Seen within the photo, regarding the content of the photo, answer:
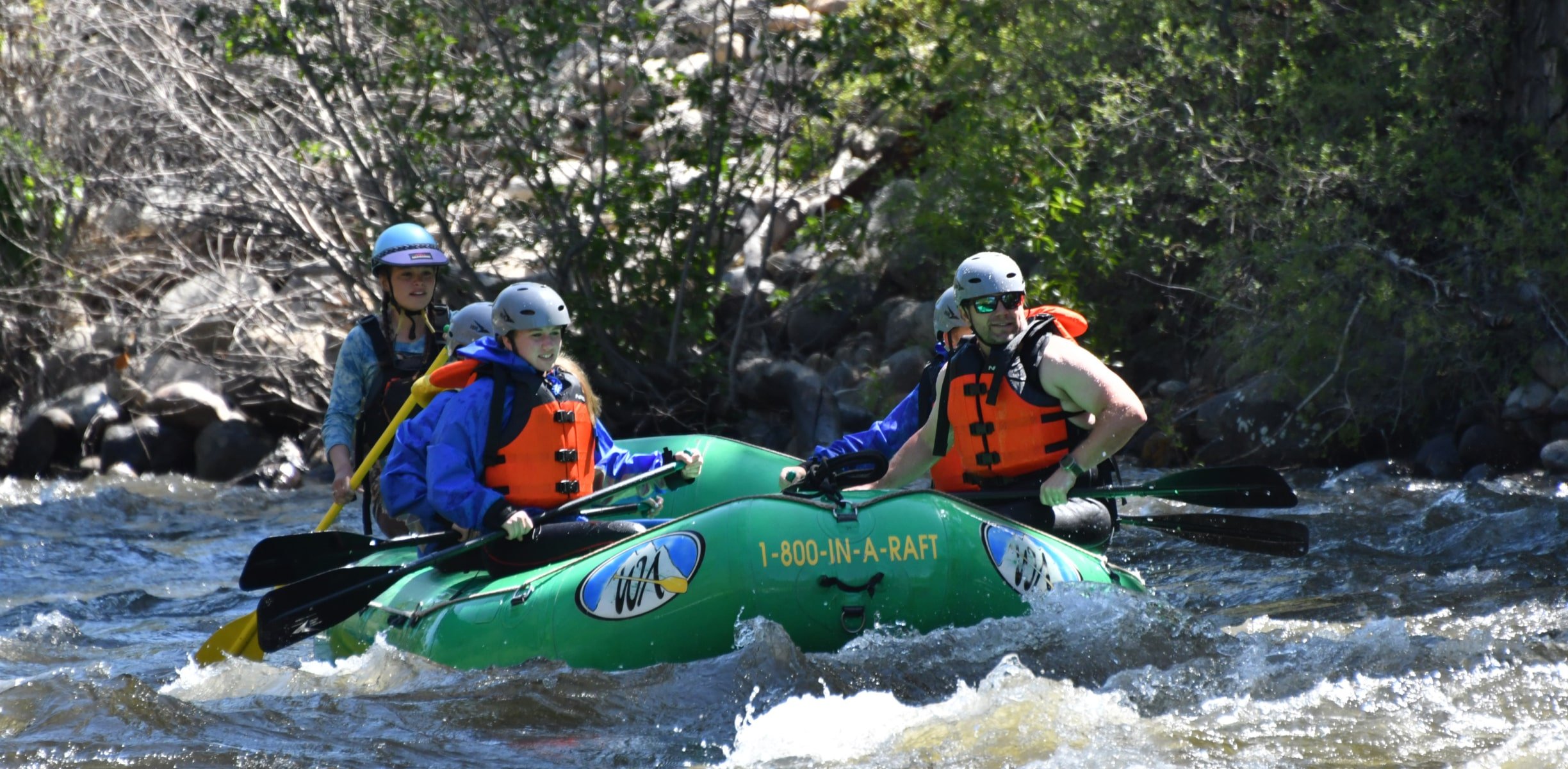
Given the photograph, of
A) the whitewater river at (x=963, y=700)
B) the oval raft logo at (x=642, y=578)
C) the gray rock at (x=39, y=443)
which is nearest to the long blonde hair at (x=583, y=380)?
the oval raft logo at (x=642, y=578)

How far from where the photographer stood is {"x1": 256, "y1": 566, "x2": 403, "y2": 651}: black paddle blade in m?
5.11

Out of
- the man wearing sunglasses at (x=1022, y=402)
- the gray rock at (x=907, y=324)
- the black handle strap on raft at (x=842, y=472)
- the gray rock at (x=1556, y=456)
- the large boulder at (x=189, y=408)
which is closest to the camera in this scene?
the black handle strap on raft at (x=842, y=472)

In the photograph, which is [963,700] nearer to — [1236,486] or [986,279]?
[986,279]

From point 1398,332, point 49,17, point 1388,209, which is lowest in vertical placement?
point 1398,332

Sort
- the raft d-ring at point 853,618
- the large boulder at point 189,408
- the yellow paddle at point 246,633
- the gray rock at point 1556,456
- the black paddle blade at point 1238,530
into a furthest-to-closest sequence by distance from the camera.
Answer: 1. the large boulder at point 189,408
2. the gray rock at point 1556,456
3. the yellow paddle at point 246,633
4. the black paddle blade at point 1238,530
5. the raft d-ring at point 853,618

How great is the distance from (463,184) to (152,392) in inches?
133

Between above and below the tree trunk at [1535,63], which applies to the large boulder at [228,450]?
below

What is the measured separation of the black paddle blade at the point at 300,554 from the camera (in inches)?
213

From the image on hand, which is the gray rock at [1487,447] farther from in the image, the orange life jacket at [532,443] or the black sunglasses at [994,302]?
the orange life jacket at [532,443]

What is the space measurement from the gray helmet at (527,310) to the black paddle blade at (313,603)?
917mm

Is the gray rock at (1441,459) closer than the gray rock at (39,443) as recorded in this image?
Yes

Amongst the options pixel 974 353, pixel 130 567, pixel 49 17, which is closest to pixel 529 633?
pixel 974 353

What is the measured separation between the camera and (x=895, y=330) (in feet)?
37.4

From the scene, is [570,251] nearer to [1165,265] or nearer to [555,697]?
[1165,265]
